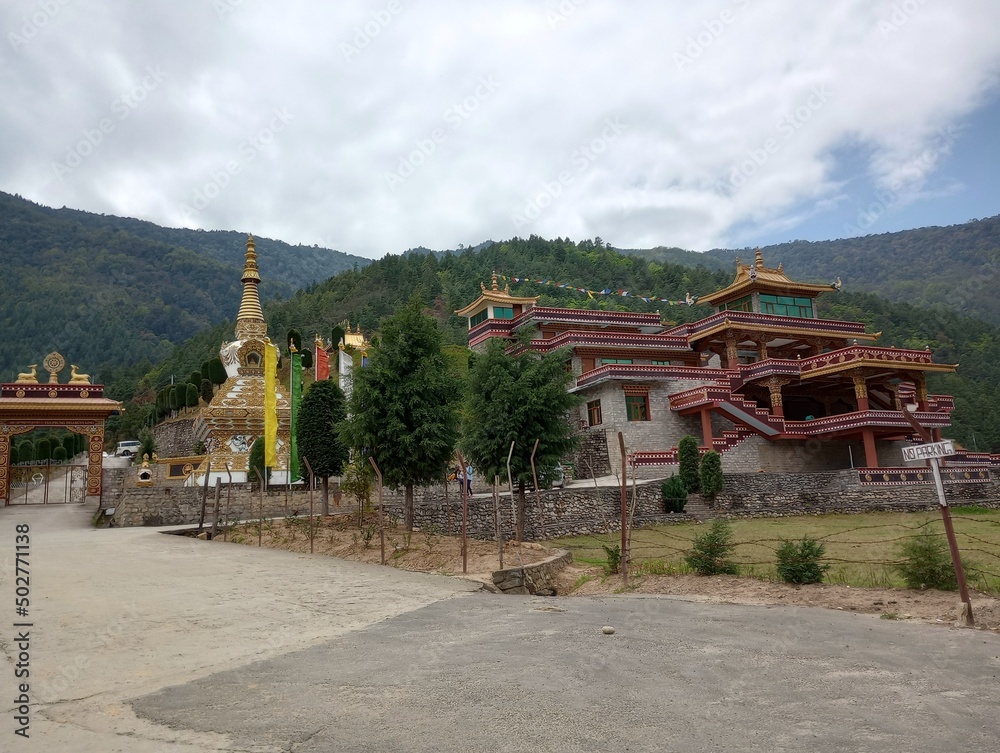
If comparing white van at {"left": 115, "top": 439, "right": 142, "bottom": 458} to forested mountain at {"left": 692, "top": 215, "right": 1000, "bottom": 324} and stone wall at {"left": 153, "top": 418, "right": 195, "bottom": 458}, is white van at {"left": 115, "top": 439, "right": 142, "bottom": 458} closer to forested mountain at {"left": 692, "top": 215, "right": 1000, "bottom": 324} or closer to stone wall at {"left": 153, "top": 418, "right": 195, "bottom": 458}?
stone wall at {"left": 153, "top": 418, "right": 195, "bottom": 458}

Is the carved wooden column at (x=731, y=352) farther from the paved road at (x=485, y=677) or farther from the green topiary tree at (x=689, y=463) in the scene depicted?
the paved road at (x=485, y=677)

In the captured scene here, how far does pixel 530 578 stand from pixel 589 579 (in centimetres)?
131

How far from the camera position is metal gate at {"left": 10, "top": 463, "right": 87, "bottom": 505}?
33.9 metres

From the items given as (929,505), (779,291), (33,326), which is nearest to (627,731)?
(929,505)

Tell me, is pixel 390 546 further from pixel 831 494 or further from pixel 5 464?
pixel 5 464

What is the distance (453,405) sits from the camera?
2142 centimetres

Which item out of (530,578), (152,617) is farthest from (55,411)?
(530,578)

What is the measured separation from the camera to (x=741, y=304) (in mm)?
47969

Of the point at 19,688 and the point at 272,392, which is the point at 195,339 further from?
the point at 19,688

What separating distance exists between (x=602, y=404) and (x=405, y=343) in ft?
57.1

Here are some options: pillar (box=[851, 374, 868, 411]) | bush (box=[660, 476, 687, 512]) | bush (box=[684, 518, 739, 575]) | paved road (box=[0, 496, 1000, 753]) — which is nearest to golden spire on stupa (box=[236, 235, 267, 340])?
bush (box=[660, 476, 687, 512])

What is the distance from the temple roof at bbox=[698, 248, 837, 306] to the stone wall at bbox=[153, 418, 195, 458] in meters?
36.8

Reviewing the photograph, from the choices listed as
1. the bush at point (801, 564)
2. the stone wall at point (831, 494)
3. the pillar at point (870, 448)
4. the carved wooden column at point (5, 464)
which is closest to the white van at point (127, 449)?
the carved wooden column at point (5, 464)

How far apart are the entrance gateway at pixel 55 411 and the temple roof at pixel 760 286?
3507cm
